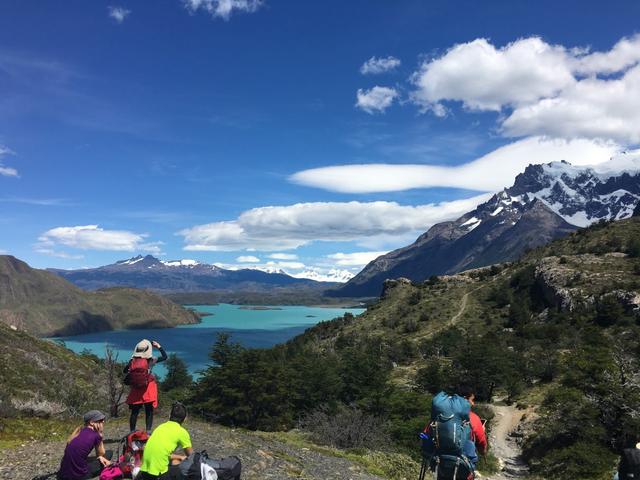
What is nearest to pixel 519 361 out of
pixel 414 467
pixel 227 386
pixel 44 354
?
pixel 227 386

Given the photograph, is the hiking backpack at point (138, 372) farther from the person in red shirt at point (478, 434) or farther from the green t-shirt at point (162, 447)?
the person in red shirt at point (478, 434)

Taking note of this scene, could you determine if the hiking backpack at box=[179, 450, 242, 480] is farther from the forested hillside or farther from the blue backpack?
the forested hillside

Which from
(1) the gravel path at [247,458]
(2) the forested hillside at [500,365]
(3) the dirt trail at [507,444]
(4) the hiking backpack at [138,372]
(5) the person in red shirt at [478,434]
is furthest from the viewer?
(3) the dirt trail at [507,444]

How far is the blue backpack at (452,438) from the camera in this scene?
29.3ft

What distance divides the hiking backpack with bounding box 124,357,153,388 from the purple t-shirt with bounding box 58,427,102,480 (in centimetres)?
292

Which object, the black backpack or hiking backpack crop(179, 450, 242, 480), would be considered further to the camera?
hiking backpack crop(179, 450, 242, 480)

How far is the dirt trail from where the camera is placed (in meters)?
33.2

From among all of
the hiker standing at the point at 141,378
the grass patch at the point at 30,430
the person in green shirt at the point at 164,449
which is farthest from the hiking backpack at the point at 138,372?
the grass patch at the point at 30,430

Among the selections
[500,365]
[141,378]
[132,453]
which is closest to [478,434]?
[132,453]

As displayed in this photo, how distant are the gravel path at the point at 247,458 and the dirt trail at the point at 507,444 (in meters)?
18.6

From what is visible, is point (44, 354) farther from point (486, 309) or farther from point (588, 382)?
point (486, 309)

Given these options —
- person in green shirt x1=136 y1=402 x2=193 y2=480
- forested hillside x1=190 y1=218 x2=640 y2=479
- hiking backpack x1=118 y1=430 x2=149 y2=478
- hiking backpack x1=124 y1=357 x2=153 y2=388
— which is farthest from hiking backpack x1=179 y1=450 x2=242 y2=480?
forested hillside x1=190 y1=218 x2=640 y2=479

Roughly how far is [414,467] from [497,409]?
33.6 m

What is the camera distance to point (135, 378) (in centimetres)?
1316
